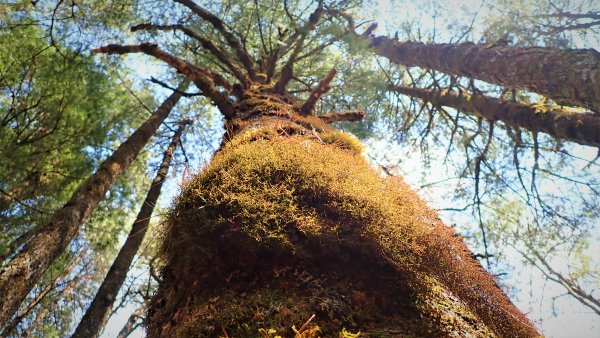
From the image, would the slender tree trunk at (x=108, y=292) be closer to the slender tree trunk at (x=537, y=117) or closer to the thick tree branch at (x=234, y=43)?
the thick tree branch at (x=234, y=43)

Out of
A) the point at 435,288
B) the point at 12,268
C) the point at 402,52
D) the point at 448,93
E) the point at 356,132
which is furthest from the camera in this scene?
the point at 356,132

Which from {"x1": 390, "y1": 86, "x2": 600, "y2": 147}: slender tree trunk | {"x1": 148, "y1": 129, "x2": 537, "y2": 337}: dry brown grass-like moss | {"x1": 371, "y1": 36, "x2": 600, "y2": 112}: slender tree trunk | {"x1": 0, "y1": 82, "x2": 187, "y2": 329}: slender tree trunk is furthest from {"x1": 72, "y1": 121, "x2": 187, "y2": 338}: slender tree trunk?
{"x1": 390, "y1": 86, "x2": 600, "y2": 147}: slender tree trunk

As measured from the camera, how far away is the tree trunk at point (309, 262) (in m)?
1.53

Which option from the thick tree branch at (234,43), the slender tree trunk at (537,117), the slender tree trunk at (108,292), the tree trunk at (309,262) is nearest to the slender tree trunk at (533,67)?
the slender tree trunk at (537,117)

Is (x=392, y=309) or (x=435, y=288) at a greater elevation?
(x=435, y=288)

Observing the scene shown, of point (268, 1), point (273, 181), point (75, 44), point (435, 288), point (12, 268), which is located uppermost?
point (268, 1)

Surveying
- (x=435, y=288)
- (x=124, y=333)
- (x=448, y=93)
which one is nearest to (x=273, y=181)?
(x=435, y=288)

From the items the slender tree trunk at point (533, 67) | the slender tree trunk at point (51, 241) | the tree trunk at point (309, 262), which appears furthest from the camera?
the slender tree trunk at point (533, 67)

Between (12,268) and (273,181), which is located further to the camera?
(12,268)

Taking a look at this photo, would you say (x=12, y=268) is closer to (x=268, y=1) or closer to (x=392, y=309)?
(x=392, y=309)

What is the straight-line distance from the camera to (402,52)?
8117mm

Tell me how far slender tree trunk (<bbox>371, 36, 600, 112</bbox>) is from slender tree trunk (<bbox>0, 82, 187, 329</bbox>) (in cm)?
588

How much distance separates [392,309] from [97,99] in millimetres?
8645

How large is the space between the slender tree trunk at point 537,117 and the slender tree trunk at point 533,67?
61 centimetres
